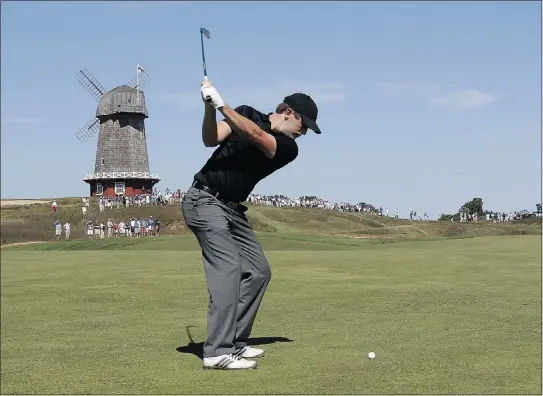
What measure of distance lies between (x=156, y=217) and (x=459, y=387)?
218 feet

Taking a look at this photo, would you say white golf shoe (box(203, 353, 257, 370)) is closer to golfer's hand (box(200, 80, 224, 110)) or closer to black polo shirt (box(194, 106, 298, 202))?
black polo shirt (box(194, 106, 298, 202))

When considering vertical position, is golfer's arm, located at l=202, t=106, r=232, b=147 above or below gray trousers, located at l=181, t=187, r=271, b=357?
above

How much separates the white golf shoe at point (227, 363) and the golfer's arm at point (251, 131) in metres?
1.97

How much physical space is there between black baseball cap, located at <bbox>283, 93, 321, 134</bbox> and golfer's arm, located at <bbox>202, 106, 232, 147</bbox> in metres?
0.77

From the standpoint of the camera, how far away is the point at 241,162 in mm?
8023

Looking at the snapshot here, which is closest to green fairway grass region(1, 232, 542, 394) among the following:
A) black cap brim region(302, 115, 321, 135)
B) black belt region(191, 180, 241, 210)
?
black belt region(191, 180, 241, 210)

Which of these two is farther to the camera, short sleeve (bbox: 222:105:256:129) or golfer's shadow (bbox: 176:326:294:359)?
golfer's shadow (bbox: 176:326:294:359)

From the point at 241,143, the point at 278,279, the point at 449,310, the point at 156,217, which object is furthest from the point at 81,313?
the point at 156,217

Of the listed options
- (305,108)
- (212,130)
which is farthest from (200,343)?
(305,108)

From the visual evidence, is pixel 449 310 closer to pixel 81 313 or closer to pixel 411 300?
pixel 411 300

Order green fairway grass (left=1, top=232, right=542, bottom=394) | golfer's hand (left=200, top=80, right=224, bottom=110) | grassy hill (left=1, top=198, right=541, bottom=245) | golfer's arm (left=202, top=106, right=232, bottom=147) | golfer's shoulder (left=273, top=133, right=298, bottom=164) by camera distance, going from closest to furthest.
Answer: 1. green fairway grass (left=1, top=232, right=542, bottom=394)
2. golfer's hand (left=200, top=80, right=224, bottom=110)
3. golfer's arm (left=202, top=106, right=232, bottom=147)
4. golfer's shoulder (left=273, top=133, right=298, bottom=164)
5. grassy hill (left=1, top=198, right=541, bottom=245)

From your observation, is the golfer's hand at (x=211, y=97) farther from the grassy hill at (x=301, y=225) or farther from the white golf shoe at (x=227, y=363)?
the grassy hill at (x=301, y=225)

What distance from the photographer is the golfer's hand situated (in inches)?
289

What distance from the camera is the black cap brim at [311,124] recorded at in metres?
8.22
